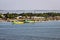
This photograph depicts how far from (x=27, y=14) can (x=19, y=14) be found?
190 cm

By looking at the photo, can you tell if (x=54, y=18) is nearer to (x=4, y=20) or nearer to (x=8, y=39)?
(x=4, y=20)

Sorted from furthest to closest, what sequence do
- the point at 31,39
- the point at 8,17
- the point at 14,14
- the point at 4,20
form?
the point at 14,14
the point at 8,17
the point at 4,20
the point at 31,39

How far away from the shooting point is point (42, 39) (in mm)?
14039

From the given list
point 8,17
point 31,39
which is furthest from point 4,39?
point 8,17

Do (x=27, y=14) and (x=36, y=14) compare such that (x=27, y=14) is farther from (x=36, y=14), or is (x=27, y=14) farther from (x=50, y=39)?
(x=50, y=39)

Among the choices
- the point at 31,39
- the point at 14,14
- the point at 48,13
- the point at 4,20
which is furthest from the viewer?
the point at 48,13

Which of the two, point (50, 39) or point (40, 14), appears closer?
point (50, 39)

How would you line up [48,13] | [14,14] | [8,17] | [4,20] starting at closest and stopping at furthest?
[4,20], [8,17], [14,14], [48,13]

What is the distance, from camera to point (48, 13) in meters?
64.8

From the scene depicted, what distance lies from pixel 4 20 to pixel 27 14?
1125cm

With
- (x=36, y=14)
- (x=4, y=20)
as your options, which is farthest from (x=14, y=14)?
(x=4, y=20)

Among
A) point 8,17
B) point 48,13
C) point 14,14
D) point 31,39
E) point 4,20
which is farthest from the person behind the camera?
point 48,13

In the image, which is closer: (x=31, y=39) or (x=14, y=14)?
(x=31, y=39)

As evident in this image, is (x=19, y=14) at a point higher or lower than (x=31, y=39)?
lower
